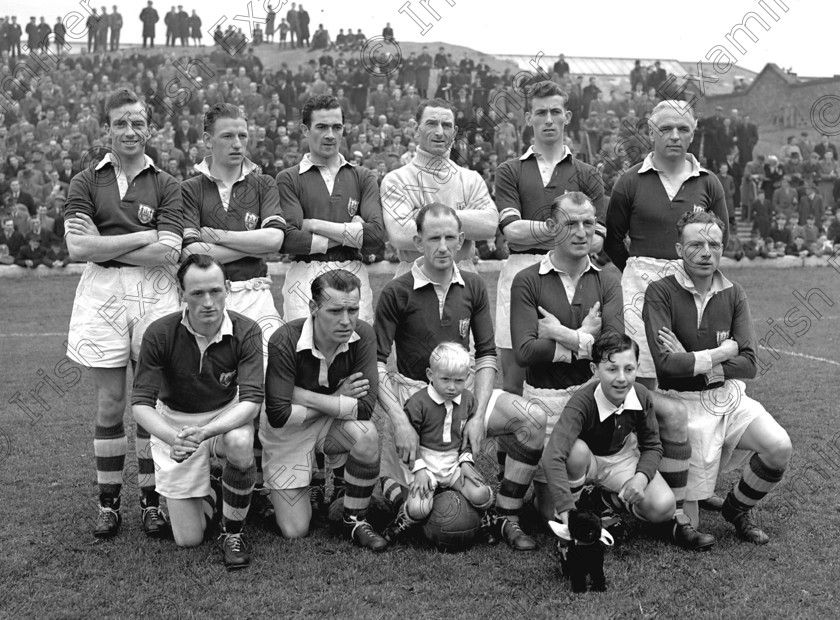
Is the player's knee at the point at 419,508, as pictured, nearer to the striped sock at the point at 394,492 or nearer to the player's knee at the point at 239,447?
the striped sock at the point at 394,492

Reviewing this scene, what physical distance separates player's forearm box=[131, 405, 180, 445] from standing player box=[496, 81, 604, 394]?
2095 mm

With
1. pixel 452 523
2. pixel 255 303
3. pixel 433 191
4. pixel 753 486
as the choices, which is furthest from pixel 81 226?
pixel 753 486

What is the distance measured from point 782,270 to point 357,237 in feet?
52.6

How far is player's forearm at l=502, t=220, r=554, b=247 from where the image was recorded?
207 inches

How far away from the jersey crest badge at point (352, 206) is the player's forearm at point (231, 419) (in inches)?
55.1

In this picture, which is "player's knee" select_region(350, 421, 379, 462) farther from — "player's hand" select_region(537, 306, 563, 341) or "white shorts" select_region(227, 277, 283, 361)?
"player's hand" select_region(537, 306, 563, 341)

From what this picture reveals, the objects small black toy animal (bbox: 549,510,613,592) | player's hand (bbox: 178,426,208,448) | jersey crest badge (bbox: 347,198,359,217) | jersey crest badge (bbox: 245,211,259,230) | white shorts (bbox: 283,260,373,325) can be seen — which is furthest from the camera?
jersey crest badge (bbox: 347,198,359,217)

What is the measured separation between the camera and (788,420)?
7219mm

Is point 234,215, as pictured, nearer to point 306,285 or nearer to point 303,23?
point 306,285

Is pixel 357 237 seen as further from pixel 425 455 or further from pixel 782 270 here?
pixel 782 270

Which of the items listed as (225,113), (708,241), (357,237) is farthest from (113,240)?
(708,241)

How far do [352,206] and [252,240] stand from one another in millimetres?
691

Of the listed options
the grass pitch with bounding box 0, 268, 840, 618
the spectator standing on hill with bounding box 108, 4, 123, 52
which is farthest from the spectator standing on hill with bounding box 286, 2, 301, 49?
the grass pitch with bounding box 0, 268, 840, 618

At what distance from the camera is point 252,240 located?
5.01 m
